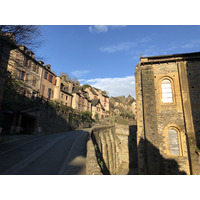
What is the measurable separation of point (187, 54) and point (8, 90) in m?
19.9

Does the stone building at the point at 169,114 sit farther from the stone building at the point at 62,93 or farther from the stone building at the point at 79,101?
the stone building at the point at 79,101

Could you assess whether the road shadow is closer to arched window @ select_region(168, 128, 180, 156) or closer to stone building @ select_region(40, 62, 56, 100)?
arched window @ select_region(168, 128, 180, 156)

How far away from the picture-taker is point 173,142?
1141 centimetres

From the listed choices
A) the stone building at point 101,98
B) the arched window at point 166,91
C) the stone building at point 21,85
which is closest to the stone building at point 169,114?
the arched window at point 166,91

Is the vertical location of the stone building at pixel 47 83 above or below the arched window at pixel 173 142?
above

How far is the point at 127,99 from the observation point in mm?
70188

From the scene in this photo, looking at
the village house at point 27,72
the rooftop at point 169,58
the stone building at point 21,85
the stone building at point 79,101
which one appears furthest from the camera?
the stone building at point 79,101

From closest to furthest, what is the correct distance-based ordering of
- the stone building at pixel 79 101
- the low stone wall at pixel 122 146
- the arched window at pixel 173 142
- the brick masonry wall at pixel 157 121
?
the brick masonry wall at pixel 157 121 → the arched window at pixel 173 142 → the low stone wall at pixel 122 146 → the stone building at pixel 79 101

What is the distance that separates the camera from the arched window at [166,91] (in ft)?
41.0

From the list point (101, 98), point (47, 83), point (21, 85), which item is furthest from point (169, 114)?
point (101, 98)

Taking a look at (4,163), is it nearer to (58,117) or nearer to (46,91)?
(58,117)

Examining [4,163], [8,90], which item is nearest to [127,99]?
[8,90]

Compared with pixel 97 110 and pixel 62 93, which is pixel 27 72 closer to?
pixel 62 93

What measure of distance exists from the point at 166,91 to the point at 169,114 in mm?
2062
